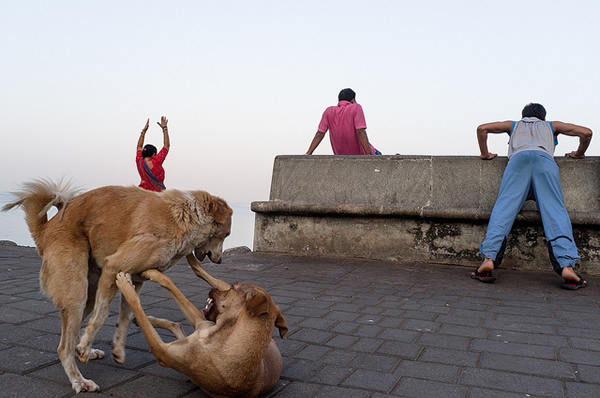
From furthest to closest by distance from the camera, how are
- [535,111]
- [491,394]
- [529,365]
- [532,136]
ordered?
[535,111] → [532,136] → [529,365] → [491,394]

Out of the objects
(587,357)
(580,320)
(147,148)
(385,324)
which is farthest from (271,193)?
(587,357)

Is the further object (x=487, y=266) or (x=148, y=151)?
(x=148, y=151)

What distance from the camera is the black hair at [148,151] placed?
29.0 feet

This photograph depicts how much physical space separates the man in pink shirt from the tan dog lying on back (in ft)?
20.2

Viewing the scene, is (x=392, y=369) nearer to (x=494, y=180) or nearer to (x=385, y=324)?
(x=385, y=324)

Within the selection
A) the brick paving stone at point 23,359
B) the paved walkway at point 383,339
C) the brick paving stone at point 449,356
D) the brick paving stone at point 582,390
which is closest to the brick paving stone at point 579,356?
the paved walkway at point 383,339

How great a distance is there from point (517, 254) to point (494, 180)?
1140mm

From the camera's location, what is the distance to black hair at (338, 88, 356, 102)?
29.6 feet

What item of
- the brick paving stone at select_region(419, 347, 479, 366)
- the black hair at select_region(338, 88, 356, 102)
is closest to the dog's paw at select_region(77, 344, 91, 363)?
the brick paving stone at select_region(419, 347, 479, 366)

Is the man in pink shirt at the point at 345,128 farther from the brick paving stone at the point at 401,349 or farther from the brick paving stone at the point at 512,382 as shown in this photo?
the brick paving stone at the point at 512,382

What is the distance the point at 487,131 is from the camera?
7.28m

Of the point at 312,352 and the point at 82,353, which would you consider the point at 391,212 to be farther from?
the point at 82,353

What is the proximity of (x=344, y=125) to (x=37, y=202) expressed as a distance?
20.7ft

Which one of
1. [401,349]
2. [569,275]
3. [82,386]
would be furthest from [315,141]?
[82,386]
